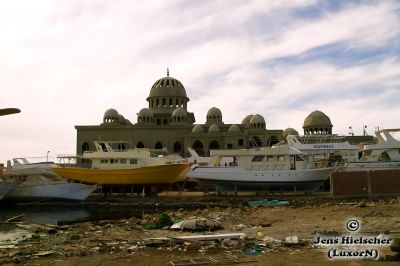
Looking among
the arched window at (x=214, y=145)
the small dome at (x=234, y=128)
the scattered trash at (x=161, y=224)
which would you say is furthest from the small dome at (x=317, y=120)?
the scattered trash at (x=161, y=224)

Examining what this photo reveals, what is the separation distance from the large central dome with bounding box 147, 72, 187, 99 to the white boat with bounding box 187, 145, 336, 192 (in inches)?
1358

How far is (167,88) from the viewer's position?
64.1 m

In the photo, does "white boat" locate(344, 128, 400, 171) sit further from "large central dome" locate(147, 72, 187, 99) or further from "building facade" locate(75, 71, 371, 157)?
"large central dome" locate(147, 72, 187, 99)

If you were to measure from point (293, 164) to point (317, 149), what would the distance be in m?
4.76

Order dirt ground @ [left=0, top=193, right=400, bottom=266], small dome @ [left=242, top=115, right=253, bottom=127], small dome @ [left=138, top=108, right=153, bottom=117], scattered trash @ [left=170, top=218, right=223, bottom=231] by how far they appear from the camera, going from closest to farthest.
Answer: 1. dirt ground @ [left=0, top=193, right=400, bottom=266]
2. scattered trash @ [left=170, top=218, right=223, bottom=231]
3. small dome @ [left=138, top=108, right=153, bottom=117]
4. small dome @ [left=242, top=115, right=253, bottom=127]

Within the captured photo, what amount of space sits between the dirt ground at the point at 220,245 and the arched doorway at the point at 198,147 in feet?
131

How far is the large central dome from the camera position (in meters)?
63.9

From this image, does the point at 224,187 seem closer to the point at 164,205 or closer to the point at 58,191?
the point at 164,205

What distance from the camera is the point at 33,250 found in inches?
445

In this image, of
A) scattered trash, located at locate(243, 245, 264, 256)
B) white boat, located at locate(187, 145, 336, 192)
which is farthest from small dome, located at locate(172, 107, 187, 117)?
scattered trash, located at locate(243, 245, 264, 256)

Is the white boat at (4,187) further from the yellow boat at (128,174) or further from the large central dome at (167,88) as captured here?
the large central dome at (167,88)

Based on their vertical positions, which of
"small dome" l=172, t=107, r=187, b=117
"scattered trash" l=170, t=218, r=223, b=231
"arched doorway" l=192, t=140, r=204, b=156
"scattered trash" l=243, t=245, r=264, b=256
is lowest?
"scattered trash" l=243, t=245, r=264, b=256

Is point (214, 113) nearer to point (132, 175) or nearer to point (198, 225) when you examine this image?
point (132, 175)

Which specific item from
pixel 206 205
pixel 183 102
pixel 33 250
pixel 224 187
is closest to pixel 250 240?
pixel 33 250
